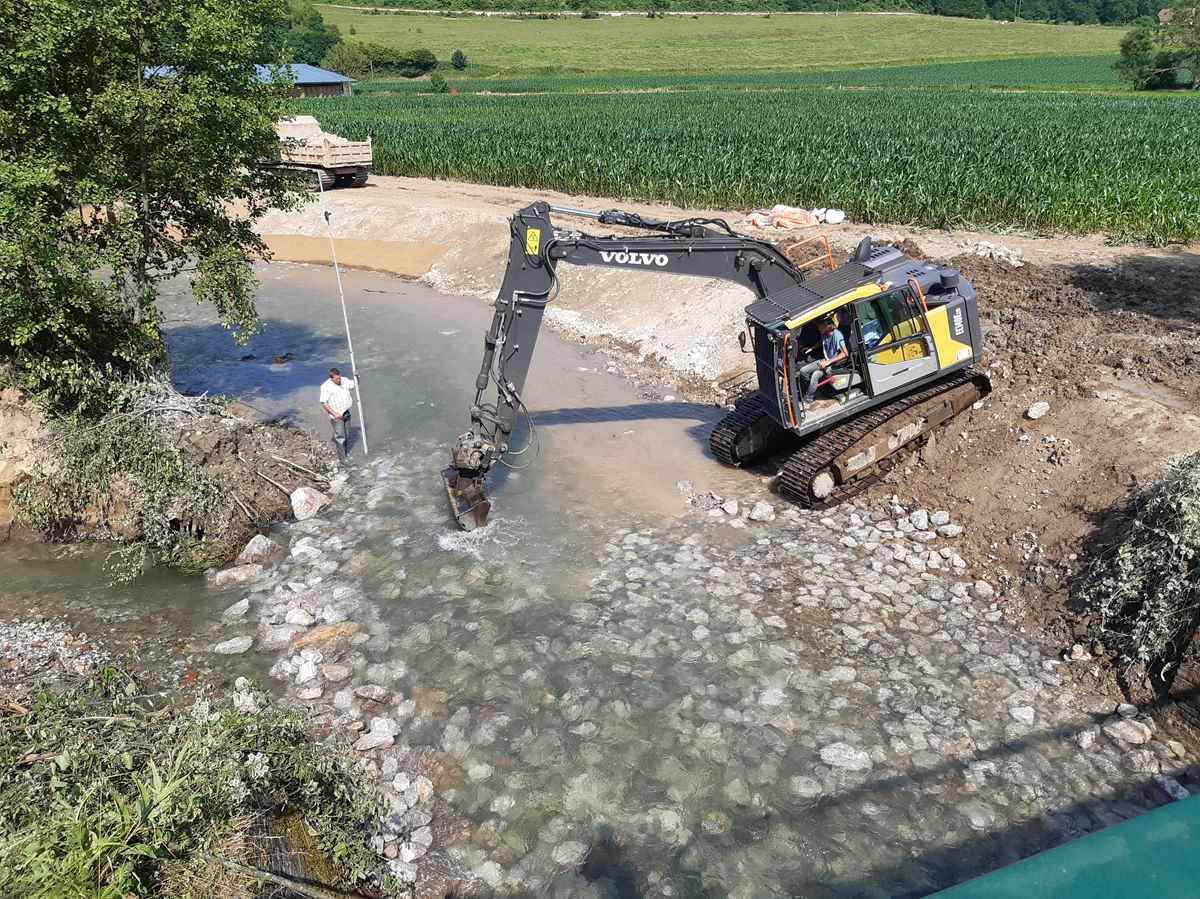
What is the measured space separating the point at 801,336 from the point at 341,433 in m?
6.74

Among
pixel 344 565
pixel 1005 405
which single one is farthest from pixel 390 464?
pixel 1005 405

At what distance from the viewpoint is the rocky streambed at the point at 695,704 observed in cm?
659

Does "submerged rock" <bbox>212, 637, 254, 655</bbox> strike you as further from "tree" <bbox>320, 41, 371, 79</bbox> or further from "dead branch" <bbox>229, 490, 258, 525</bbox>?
"tree" <bbox>320, 41, 371, 79</bbox>

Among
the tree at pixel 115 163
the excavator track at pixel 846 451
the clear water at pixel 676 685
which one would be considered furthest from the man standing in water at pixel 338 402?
the excavator track at pixel 846 451

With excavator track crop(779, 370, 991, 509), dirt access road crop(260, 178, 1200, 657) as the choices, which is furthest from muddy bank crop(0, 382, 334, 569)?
dirt access road crop(260, 178, 1200, 657)

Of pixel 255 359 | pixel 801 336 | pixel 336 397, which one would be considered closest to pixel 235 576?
pixel 336 397

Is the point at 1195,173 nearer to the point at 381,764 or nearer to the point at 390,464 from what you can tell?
the point at 390,464

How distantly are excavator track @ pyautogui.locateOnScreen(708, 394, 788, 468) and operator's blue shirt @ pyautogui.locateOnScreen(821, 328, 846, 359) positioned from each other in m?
1.24

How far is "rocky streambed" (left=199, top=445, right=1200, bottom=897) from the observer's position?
21.6 feet

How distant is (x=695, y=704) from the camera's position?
7.99 m

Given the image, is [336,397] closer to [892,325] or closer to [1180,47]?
[892,325]

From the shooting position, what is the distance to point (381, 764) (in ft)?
24.4

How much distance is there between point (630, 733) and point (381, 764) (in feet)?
7.10

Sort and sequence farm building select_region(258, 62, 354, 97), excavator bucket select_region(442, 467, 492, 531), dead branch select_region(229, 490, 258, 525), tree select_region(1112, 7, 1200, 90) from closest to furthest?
excavator bucket select_region(442, 467, 492, 531), dead branch select_region(229, 490, 258, 525), tree select_region(1112, 7, 1200, 90), farm building select_region(258, 62, 354, 97)
